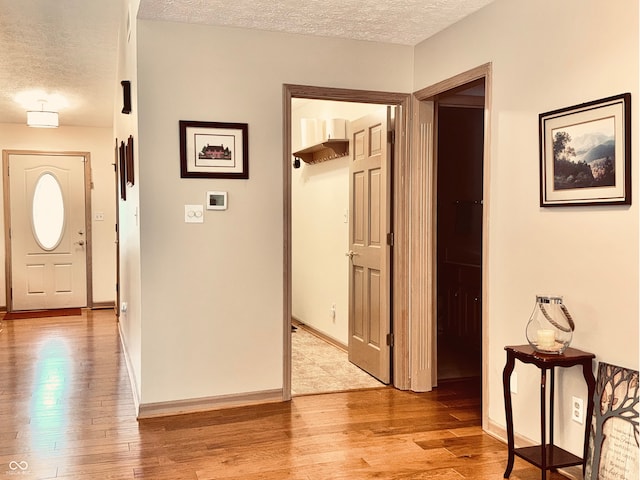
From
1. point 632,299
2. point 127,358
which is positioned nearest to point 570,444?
point 632,299

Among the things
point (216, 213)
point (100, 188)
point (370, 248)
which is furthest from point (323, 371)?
point (100, 188)

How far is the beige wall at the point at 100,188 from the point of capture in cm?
808

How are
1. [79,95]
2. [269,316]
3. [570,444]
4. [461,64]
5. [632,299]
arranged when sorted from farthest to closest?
[79,95], [269,316], [461,64], [570,444], [632,299]

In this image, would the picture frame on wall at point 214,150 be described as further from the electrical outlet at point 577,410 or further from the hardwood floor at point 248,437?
the electrical outlet at point 577,410

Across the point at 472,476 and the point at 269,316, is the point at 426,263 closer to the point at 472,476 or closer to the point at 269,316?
the point at 269,316

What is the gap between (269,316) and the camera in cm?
388

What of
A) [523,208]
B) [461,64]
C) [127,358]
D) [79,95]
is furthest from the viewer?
[79,95]

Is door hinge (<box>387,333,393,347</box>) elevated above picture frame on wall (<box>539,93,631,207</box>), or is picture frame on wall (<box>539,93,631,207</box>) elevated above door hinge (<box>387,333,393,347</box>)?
picture frame on wall (<box>539,93,631,207</box>)

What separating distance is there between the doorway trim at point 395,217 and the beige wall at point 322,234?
3.24 feet

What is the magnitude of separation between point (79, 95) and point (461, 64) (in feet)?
15.0

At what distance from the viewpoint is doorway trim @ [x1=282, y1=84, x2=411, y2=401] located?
12.7ft

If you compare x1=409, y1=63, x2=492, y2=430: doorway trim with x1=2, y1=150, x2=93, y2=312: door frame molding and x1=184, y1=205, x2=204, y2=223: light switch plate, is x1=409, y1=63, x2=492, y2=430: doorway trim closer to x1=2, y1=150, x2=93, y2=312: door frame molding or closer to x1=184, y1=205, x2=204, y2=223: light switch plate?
x1=184, y1=205, x2=204, y2=223: light switch plate

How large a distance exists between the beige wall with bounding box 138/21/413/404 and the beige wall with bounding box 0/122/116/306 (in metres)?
4.95

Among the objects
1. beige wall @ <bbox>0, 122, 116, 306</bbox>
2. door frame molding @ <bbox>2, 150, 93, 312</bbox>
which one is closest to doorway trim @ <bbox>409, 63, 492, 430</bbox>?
beige wall @ <bbox>0, 122, 116, 306</bbox>
